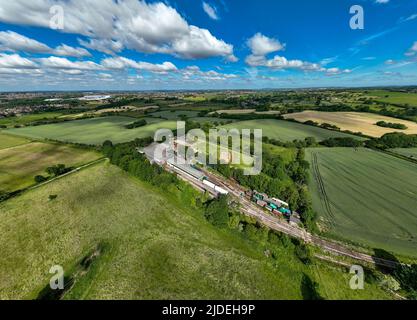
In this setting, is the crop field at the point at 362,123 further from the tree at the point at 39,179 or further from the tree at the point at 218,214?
the tree at the point at 39,179

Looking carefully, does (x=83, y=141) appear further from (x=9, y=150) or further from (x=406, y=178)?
(x=406, y=178)

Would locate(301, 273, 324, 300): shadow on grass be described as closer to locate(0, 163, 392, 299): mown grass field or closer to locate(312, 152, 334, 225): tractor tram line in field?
locate(0, 163, 392, 299): mown grass field

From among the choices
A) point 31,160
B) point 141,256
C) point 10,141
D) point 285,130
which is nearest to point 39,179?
point 31,160

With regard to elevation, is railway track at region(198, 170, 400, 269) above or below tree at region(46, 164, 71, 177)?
below

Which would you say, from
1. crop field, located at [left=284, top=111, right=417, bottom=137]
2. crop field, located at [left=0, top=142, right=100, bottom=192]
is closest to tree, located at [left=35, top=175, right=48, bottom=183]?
crop field, located at [left=0, top=142, right=100, bottom=192]

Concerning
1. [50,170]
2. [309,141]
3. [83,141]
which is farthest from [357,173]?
[83,141]

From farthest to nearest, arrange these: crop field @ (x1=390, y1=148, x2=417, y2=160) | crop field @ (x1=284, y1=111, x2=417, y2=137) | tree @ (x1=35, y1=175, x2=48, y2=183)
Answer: crop field @ (x1=284, y1=111, x2=417, y2=137), crop field @ (x1=390, y1=148, x2=417, y2=160), tree @ (x1=35, y1=175, x2=48, y2=183)

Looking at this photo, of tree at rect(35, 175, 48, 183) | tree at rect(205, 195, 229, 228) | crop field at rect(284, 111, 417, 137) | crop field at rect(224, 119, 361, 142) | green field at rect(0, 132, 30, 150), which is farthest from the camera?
crop field at rect(284, 111, 417, 137)

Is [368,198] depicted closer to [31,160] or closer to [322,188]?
[322,188]

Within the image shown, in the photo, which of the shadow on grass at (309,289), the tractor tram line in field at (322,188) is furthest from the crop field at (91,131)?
the shadow on grass at (309,289)
